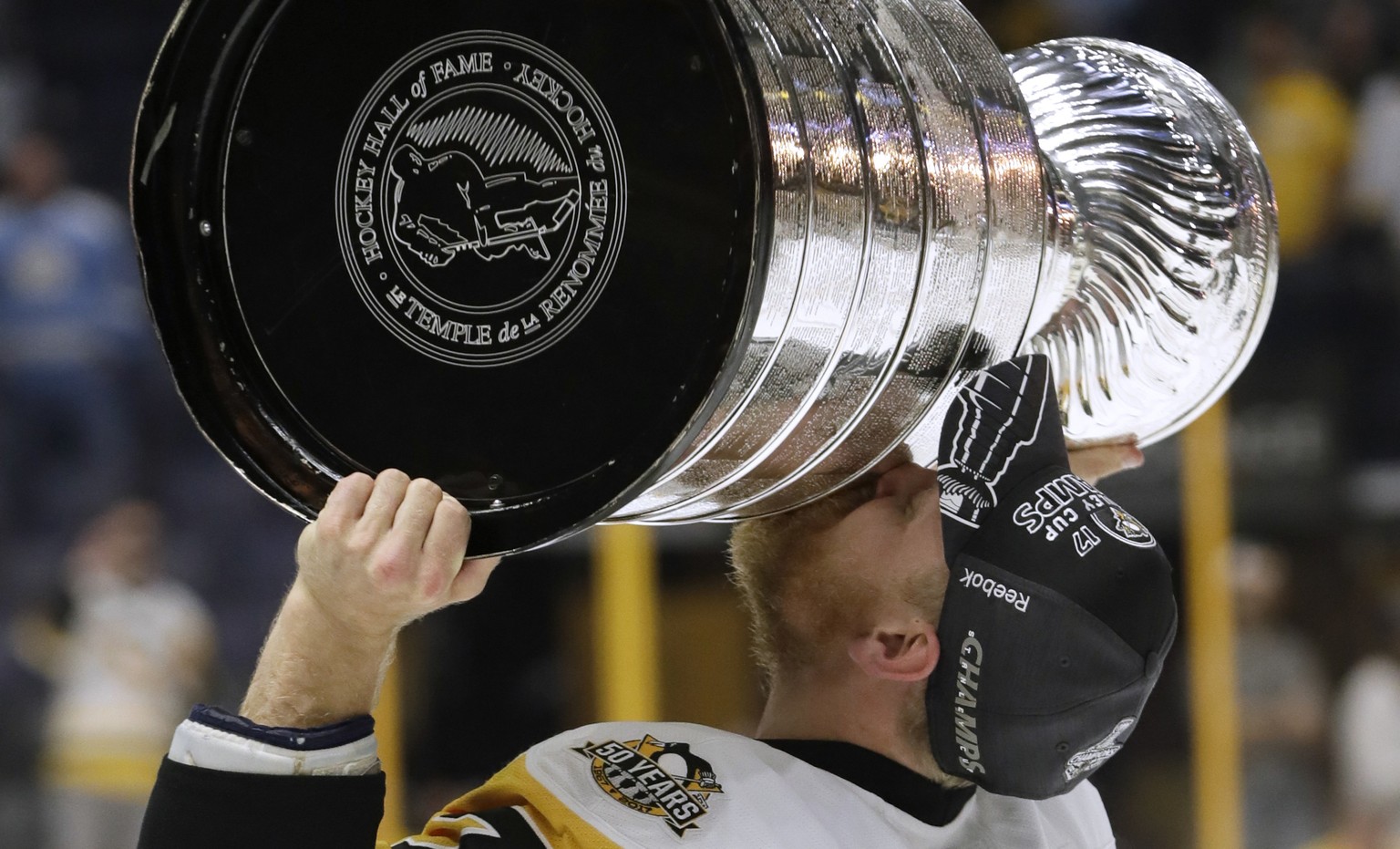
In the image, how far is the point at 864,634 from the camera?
1.29 metres

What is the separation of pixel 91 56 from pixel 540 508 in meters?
3.32

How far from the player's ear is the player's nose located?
103 millimetres

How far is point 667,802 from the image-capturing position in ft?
3.80

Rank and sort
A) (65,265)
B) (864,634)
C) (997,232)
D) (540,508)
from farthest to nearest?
(65,265), (864,634), (997,232), (540,508)

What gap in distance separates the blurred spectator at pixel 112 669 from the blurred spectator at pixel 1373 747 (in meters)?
2.54

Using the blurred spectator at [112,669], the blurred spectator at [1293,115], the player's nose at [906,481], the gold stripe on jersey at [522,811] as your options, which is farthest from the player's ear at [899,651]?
the blurred spectator at [1293,115]

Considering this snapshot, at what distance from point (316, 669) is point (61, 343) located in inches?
119

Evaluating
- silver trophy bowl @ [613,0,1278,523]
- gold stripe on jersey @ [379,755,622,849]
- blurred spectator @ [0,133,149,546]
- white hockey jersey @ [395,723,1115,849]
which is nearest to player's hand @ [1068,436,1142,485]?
silver trophy bowl @ [613,0,1278,523]

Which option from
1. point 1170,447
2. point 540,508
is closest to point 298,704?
point 540,508

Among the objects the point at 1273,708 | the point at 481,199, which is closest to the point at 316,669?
the point at 481,199

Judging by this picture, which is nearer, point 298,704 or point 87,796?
point 298,704

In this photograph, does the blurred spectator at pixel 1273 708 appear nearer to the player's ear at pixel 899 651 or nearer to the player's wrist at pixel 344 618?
the player's ear at pixel 899 651

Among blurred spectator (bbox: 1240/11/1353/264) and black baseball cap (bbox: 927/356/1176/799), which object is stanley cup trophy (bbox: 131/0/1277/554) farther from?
blurred spectator (bbox: 1240/11/1353/264)

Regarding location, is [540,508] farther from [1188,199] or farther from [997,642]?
[1188,199]
